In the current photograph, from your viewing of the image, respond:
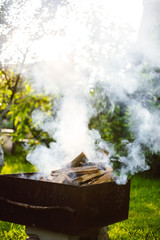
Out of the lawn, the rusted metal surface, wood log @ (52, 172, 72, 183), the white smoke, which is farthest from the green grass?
wood log @ (52, 172, 72, 183)

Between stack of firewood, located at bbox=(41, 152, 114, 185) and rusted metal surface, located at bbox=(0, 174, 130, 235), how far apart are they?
14cm

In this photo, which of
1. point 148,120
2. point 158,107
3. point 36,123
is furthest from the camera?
point 36,123

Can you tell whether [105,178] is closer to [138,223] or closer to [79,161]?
[79,161]

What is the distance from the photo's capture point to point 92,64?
7680mm

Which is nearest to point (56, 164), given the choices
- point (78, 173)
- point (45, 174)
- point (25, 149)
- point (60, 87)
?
point (45, 174)

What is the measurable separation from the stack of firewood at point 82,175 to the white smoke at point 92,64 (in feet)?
6.30

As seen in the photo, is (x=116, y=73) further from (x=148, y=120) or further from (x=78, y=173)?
(x=78, y=173)

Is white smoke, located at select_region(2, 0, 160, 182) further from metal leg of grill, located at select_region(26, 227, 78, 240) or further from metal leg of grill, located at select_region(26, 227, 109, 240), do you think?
metal leg of grill, located at select_region(26, 227, 78, 240)

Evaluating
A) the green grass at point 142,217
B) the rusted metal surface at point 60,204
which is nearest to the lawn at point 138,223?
the green grass at point 142,217

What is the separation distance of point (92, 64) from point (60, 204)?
5826 mm

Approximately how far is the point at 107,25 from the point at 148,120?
10.6ft

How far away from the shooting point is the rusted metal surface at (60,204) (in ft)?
7.20

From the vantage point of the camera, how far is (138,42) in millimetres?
7496

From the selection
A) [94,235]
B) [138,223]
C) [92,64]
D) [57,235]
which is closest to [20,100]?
[92,64]
